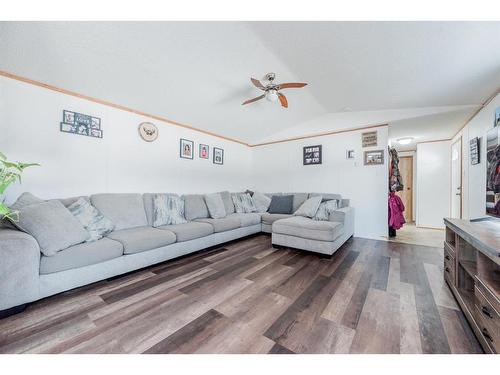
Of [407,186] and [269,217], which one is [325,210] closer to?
[269,217]

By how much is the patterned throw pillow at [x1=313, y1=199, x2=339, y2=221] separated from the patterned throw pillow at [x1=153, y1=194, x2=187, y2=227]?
2155mm

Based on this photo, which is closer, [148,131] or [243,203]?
[148,131]

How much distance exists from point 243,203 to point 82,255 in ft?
9.65

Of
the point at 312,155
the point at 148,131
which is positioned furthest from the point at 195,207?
the point at 312,155

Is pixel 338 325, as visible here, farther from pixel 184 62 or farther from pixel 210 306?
pixel 184 62

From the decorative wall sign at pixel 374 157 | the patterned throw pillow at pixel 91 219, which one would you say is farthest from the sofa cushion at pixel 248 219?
the decorative wall sign at pixel 374 157

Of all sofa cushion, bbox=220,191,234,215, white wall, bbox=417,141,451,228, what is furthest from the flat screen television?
sofa cushion, bbox=220,191,234,215

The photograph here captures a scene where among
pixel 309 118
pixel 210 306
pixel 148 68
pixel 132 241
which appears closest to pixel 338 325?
pixel 210 306

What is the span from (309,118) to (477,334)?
163 inches

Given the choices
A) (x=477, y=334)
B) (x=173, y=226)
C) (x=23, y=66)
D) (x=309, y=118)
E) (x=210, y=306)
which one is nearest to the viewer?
(x=477, y=334)

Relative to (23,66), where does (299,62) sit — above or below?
above

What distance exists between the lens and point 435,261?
2607mm

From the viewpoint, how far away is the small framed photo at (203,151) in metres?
4.23

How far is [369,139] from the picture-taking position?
389 centimetres
